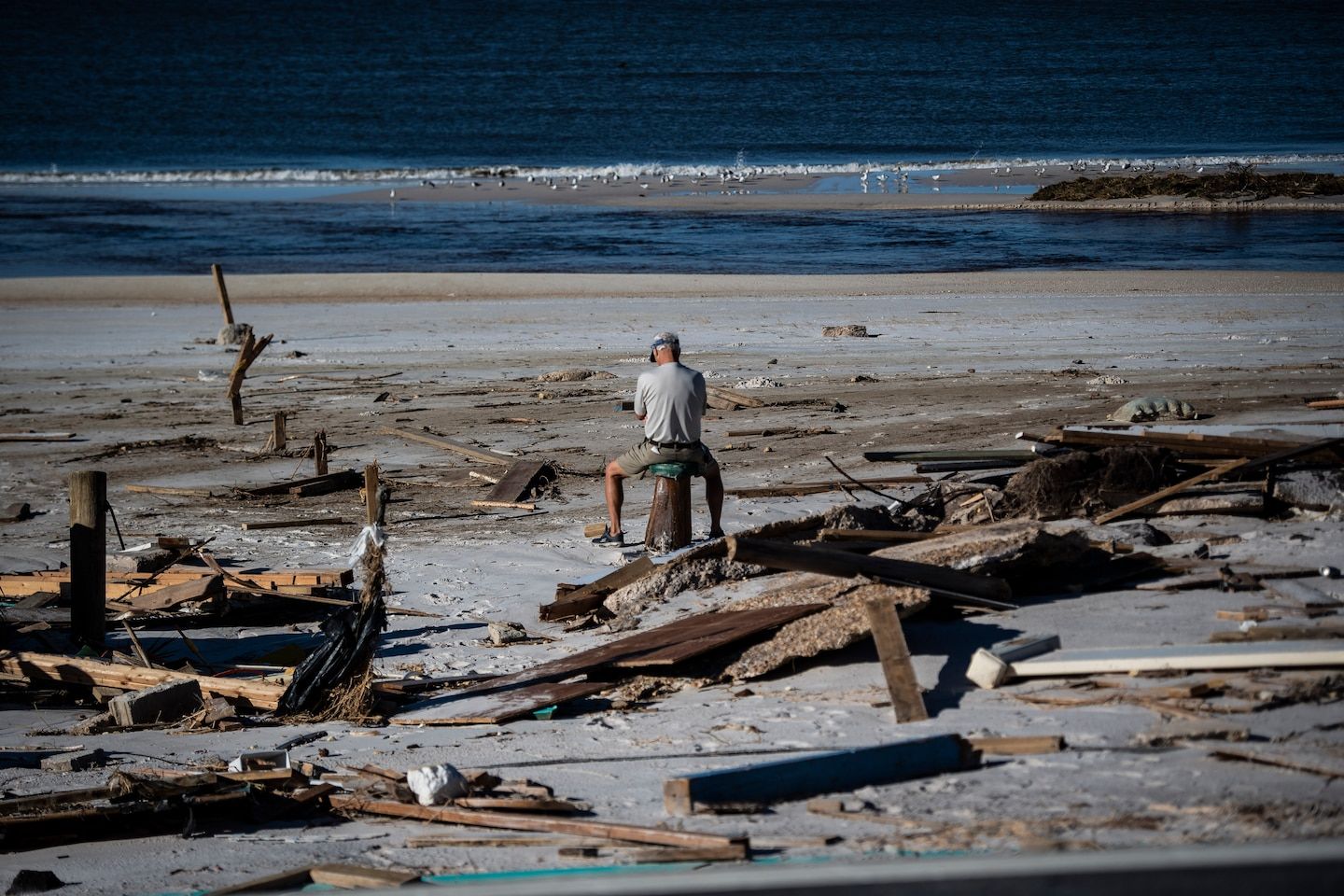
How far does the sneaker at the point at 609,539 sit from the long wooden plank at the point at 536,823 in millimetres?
4470

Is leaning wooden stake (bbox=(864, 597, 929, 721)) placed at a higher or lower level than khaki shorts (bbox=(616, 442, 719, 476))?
lower

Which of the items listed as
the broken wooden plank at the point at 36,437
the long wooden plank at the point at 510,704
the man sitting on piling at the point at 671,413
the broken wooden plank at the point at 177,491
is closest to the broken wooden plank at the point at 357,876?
the long wooden plank at the point at 510,704

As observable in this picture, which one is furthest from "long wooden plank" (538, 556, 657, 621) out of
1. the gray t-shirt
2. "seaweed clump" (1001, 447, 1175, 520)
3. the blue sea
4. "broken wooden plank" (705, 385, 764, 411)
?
the blue sea

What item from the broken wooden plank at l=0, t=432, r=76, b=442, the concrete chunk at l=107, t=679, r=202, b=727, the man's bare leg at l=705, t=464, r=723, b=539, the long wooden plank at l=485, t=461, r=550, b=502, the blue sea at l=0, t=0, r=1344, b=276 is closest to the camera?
the concrete chunk at l=107, t=679, r=202, b=727

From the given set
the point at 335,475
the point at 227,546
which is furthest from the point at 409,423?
the point at 227,546

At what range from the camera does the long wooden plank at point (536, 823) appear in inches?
180

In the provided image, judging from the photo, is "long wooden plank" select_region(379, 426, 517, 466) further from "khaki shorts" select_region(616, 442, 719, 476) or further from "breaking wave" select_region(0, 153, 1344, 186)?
"breaking wave" select_region(0, 153, 1344, 186)

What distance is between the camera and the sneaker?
9766 millimetres

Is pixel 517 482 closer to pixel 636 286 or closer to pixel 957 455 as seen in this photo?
pixel 957 455

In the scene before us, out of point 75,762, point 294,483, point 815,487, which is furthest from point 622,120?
point 75,762

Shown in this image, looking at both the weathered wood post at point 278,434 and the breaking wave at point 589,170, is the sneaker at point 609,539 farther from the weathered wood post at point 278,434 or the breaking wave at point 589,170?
the breaking wave at point 589,170

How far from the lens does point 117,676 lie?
745 centimetres

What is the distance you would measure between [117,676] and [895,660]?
455 centimetres

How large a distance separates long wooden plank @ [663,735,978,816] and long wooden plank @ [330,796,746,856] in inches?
8.9
